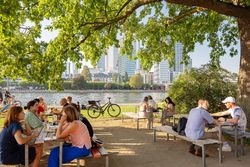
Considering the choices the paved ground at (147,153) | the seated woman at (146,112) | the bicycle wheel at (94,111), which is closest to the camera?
the paved ground at (147,153)

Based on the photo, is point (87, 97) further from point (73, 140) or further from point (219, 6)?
point (73, 140)

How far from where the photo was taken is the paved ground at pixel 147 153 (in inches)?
264

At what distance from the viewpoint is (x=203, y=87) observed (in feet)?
47.9

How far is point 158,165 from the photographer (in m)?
6.55

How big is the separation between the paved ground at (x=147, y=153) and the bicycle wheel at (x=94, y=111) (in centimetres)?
440

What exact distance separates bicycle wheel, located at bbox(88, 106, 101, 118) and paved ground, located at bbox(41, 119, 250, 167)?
440 centimetres

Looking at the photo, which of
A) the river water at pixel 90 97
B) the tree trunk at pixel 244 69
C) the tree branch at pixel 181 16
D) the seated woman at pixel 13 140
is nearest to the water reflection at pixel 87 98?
the river water at pixel 90 97

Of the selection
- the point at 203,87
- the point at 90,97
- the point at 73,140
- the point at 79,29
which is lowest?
the point at 90,97

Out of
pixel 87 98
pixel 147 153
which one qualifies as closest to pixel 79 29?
pixel 147 153

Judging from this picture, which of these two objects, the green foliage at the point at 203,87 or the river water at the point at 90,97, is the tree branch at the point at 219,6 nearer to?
the green foliage at the point at 203,87

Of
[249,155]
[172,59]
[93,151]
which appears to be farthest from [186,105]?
[93,151]

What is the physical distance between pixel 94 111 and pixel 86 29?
5280mm

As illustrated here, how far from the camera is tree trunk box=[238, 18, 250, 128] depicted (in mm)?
9781

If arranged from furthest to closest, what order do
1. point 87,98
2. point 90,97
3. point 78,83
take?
point 78,83 < point 90,97 < point 87,98
